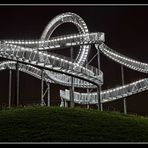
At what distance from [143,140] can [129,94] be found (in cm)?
2240

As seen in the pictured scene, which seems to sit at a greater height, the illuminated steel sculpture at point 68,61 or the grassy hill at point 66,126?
the illuminated steel sculpture at point 68,61

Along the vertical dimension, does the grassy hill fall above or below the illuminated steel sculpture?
below

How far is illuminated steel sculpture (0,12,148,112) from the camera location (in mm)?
37850

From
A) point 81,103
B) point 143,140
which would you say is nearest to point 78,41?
point 81,103

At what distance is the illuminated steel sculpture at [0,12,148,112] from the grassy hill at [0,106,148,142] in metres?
6.79

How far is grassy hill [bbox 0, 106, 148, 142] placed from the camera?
Answer: 26.1 metres

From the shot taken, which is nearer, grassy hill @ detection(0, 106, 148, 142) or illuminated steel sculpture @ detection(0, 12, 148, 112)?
grassy hill @ detection(0, 106, 148, 142)

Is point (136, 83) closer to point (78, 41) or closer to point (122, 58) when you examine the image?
point (122, 58)

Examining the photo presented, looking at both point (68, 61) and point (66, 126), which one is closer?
point (66, 126)

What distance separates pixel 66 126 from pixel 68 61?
11372mm

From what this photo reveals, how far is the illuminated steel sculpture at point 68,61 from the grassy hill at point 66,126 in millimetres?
6790

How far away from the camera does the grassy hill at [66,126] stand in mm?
26078

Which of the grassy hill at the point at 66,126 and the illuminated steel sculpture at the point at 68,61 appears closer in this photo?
the grassy hill at the point at 66,126

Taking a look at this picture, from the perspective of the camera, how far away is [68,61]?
38625mm
